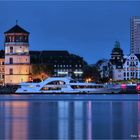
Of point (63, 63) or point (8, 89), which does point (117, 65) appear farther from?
point (8, 89)

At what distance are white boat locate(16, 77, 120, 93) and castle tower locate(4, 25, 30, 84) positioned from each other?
583 inches

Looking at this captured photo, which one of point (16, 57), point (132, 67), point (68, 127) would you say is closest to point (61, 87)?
point (16, 57)

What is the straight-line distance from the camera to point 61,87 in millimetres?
104250

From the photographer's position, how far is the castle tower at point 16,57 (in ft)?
396

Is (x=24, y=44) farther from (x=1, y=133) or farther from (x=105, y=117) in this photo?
(x=1, y=133)

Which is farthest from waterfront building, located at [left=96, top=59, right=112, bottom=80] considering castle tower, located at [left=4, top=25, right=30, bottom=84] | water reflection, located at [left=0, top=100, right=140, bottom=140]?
water reflection, located at [left=0, top=100, right=140, bottom=140]

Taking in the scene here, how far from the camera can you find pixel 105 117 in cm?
3750

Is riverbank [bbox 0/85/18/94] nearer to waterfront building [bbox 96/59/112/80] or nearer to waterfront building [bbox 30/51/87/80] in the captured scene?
waterfront building [bbox 30/51/87/80]

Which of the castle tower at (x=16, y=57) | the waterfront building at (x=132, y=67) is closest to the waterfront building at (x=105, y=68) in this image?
the waterfront building at (x=132, y=67)

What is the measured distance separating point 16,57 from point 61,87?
20671 millimetres

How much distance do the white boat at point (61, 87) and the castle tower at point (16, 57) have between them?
48.6 ft

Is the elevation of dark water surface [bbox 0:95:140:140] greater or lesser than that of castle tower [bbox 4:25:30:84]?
lesser

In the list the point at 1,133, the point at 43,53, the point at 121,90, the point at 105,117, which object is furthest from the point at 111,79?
the point at 1,133

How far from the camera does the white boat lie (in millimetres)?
103438
